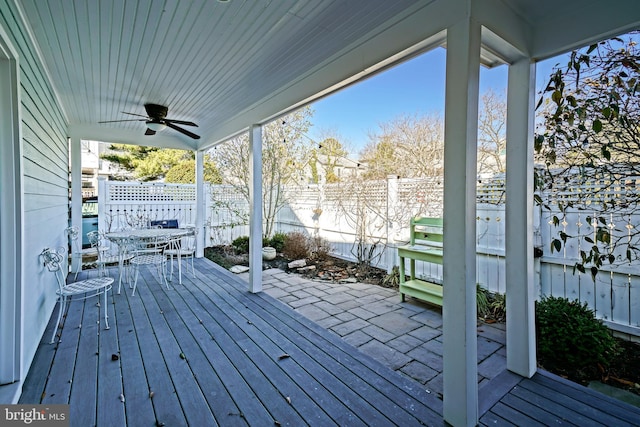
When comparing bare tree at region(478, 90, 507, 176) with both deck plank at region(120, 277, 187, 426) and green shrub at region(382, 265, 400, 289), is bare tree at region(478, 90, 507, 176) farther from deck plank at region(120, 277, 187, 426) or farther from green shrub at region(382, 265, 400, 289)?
deck plank at region(120, 277, 187, 426)

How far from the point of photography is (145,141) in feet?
18.5

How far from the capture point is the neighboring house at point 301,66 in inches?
63.8

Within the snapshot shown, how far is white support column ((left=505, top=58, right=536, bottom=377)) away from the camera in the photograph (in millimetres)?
1993

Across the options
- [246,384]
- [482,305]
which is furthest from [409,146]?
[246,384]

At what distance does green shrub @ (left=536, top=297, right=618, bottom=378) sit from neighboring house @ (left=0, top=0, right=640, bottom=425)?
0.33 metres

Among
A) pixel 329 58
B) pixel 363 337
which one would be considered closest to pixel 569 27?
pixel 329 58

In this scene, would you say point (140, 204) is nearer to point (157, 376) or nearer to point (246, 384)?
point (157, 376)

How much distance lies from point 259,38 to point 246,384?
252 cm

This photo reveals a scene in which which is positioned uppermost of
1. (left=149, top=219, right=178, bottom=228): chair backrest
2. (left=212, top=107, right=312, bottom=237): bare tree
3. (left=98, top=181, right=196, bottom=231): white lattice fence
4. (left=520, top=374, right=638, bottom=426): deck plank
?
(left=212, top=107, right=312, bottom=237): bare tree

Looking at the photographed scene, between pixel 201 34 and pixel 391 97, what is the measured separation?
20.6 feet

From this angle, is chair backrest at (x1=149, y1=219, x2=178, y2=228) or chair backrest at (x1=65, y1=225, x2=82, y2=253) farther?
chair backrest at (x1=149, y1=219, x2=178, y2=228)

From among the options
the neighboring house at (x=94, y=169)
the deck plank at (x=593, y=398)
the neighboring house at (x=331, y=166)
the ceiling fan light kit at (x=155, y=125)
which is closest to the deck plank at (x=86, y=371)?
the ceiling fan light kit at (x=155, y=125)

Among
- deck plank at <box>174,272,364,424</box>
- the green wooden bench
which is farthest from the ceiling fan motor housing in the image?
the green wooden bench

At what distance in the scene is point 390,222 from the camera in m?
4.79
